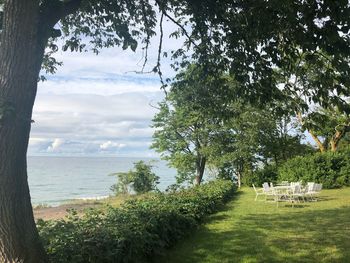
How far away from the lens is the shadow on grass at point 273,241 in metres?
7.60

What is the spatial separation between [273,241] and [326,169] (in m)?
19.2

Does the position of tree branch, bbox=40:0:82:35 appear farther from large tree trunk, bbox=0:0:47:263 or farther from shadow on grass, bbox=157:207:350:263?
shadow on grass, bbox=157:207:350:263

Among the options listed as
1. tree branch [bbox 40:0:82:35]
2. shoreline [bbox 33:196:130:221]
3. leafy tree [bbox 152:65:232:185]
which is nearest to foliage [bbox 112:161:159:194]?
shoreline [bbox 33:196:130:221]

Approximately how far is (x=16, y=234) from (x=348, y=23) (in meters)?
4.52

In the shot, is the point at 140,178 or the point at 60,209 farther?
the point at 140,178

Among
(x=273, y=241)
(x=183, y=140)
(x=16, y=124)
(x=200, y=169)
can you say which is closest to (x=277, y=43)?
(x=16, y=124)

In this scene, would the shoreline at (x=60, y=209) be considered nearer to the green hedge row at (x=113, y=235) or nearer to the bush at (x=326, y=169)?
the green hedge row at (x=113, y=235)

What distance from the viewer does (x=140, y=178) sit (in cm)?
2720

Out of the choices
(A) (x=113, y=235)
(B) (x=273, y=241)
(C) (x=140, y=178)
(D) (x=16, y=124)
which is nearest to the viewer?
(D) (x=16, y=124)

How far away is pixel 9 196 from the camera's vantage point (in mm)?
4023

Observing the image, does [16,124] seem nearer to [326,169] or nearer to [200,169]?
[326,169]

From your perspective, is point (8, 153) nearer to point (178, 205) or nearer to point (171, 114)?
point (178, 205)

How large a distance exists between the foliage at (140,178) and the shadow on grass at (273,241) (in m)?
14.8

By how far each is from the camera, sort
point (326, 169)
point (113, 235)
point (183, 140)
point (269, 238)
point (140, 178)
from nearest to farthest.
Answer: point (113, 235)
point (269, 238)
point (326, 169)
point (140, 178)
point (183, 140)
